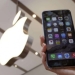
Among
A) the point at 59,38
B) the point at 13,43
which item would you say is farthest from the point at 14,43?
the point at 59,38

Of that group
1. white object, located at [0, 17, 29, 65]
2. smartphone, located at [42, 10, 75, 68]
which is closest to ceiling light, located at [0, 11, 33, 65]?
white object, located at [0, 17, 29, 65]

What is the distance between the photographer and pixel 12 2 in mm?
1950

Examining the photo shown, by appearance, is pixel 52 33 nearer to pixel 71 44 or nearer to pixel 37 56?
pixel 71 44

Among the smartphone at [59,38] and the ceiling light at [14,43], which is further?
the ceiling light at [14,43]

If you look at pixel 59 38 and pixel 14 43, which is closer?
pixel 59 38

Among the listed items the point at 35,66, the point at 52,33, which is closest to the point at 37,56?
the point at 35,66

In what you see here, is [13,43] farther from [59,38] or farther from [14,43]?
[59,38]

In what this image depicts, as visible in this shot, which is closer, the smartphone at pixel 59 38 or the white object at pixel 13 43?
the smartphone at pixel 59 38

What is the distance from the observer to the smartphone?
2.56ft

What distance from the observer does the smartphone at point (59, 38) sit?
2.56 feet

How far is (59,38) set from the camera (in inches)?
33.3

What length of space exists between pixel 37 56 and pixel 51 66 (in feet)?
6.43

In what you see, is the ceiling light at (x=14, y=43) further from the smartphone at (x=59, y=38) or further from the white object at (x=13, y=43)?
the smartphone at (x=59, y=38)

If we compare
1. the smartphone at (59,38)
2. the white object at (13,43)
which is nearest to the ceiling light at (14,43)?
the white object at (13,43)
